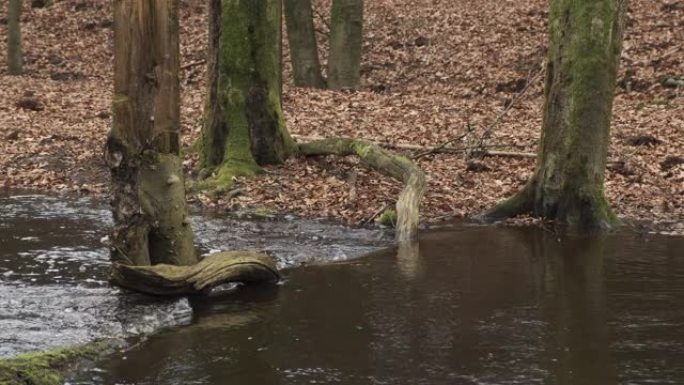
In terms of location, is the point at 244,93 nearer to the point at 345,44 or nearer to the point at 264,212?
the point at 264,212

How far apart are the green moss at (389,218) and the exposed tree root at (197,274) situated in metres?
2.64

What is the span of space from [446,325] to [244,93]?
6.72 m

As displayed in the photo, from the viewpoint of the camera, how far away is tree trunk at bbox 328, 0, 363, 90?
776 inches

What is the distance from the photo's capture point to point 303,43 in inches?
797

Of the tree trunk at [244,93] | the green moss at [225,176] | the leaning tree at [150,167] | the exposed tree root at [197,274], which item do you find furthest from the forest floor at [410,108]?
the leaning tree at [150,167]

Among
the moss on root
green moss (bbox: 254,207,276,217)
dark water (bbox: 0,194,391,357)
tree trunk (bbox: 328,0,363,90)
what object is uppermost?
tree trunk (bbox: 328,0,363,90)

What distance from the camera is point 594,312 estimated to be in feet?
23.4

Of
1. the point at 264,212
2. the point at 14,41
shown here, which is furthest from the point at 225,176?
the point at 14,41

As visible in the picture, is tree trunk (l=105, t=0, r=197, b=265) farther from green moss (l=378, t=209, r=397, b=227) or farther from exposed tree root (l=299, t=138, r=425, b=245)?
green moss (l=378, t=209, r=397, b=227)

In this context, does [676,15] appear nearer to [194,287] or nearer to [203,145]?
[203,145]

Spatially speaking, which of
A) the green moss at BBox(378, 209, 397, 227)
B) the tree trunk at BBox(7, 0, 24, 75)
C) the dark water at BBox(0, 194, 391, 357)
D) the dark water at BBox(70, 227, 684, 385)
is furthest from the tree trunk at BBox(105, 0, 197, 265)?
the tree trunk at BBox(7, 0, 24, 75)

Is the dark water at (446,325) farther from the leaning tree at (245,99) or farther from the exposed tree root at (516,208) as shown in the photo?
the leaning tree at (245,99)

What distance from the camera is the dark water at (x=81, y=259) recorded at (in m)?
6.82

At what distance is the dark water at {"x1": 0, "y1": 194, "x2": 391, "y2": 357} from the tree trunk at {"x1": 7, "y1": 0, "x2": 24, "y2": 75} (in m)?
11.3
